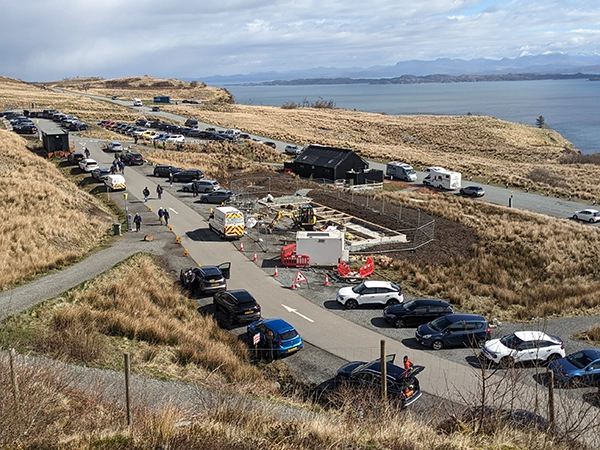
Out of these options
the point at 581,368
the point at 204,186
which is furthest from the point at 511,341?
the point at 204,186

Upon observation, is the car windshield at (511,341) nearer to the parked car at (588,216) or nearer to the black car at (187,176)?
the parked car at (588,216)

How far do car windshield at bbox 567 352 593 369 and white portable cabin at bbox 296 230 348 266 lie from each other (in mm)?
13027

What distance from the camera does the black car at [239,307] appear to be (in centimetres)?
2059

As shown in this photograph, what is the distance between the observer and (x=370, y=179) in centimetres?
5366

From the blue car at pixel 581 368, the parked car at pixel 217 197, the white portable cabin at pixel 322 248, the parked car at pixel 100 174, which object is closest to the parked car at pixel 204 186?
the parked car at pixel 217 197

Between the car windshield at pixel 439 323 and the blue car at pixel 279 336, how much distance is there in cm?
494

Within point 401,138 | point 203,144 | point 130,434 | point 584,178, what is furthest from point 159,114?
point 130,434

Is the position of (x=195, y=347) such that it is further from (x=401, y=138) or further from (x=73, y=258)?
(x=401, y=138)

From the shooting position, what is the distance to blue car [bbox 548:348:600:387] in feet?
53.2

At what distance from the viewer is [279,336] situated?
18.1m

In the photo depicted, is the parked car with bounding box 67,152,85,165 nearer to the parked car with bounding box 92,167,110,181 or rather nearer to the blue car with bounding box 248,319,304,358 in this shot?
the parked car with bounding box 92,167,110,181

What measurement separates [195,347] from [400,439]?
9.51 metres

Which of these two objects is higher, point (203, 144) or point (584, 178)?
point (203, 144)

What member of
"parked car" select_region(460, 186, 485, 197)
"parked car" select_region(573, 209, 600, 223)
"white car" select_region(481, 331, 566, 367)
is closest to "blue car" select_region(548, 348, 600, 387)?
"white car" select_region(481, 331, 566, 367)
